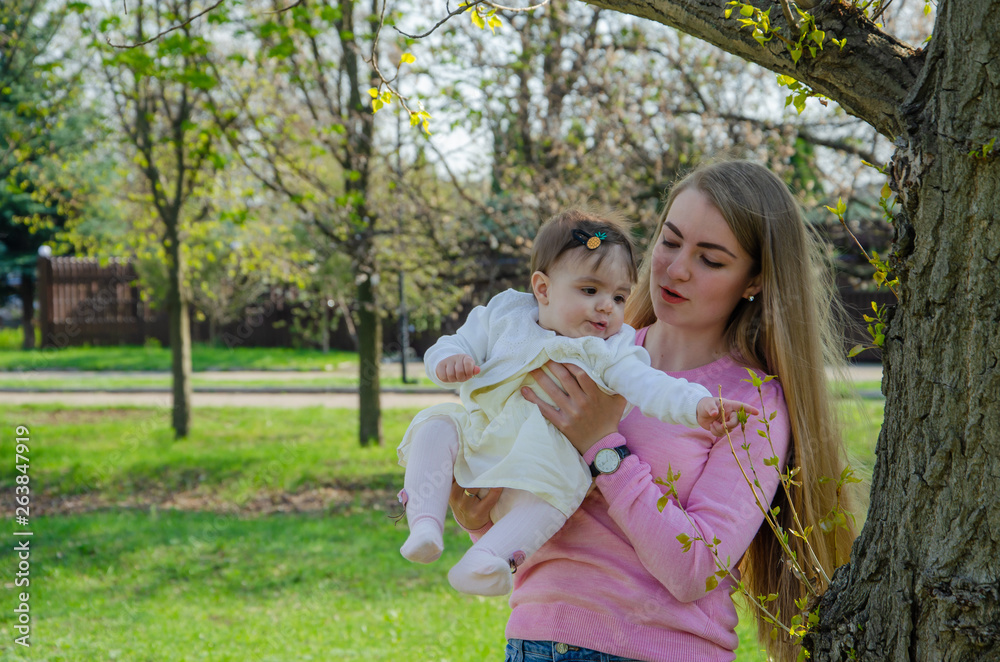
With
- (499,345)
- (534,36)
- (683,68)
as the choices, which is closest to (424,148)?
(534,36)

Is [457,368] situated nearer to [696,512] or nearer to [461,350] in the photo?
[461,350]

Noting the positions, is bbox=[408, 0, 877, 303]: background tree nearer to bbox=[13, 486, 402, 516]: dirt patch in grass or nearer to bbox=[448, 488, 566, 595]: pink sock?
bbox=[13, 486, 402, 516]: dirt patch in grass

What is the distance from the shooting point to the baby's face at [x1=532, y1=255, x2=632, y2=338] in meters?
2.12

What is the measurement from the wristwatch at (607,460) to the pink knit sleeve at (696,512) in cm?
2

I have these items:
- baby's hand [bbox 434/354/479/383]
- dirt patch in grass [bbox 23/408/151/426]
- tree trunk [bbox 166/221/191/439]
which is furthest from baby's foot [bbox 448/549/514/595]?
dirt patch in grass [bbox 23/408/151/426]

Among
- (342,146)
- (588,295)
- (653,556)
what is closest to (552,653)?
(653,556)

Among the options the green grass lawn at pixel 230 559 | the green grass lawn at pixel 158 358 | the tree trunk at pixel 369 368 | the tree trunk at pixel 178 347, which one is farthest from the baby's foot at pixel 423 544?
the green grass lawn at pixel 158 358

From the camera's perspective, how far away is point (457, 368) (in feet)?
6.86

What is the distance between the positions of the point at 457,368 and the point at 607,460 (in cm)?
46

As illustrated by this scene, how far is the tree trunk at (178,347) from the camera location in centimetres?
978

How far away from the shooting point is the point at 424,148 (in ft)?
26.7

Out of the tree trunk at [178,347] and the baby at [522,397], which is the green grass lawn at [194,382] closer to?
the tree trunk at [178,347]

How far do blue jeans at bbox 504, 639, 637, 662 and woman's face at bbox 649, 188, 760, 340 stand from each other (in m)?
0.84

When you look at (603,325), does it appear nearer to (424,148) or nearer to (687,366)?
(687,366)
